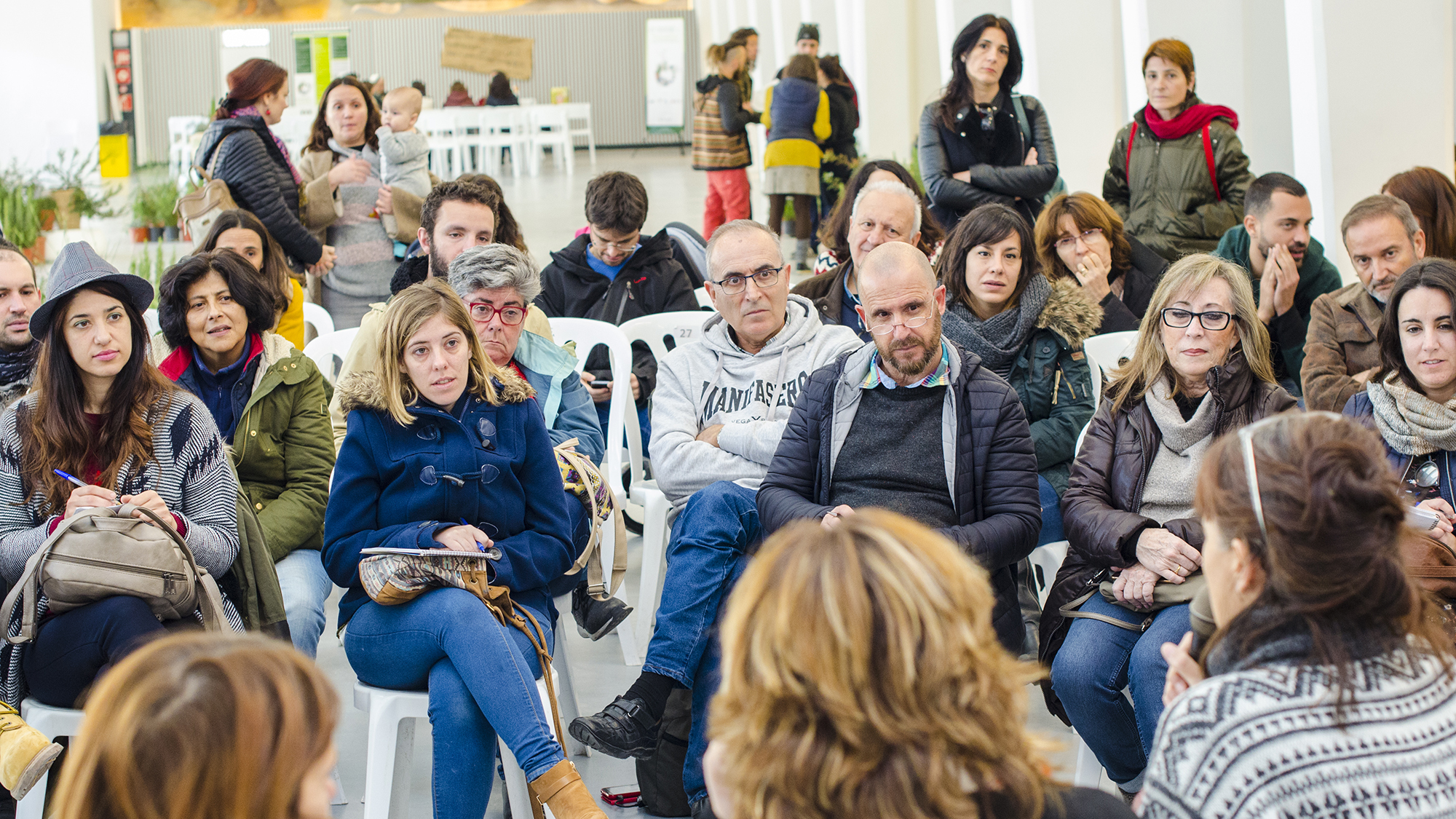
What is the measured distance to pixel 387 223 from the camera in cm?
486

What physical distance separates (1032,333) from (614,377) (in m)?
1.29

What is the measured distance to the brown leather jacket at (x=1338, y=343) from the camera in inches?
128

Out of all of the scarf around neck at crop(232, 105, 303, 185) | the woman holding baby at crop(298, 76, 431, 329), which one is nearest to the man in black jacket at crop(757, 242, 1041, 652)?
the woman holding baby at crop(298, 76, 431, 329)

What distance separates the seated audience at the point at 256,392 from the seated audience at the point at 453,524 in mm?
428

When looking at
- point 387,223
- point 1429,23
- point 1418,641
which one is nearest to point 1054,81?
point 1429,23

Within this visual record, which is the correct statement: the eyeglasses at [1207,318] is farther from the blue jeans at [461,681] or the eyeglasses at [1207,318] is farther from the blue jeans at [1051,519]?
the blue jeans at [461,681]

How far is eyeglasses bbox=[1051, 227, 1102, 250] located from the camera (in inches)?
151

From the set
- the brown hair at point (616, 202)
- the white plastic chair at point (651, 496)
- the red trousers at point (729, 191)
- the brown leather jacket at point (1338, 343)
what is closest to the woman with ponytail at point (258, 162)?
the brown hair at point (616, 202)

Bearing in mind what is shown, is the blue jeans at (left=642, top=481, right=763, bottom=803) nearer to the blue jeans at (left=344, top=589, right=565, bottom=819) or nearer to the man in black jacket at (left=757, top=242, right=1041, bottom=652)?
the man in black jacket at (left=757, top=242, right=1041, bottom=652)

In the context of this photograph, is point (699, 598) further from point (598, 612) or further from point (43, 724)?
point (43, 724)

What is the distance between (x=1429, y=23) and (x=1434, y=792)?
407cm

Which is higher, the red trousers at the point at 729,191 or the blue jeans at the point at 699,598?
the red trousers at the point at 729,191

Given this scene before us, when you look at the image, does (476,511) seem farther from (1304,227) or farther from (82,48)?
(82,48)

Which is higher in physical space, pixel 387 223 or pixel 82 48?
pixel 82 48
